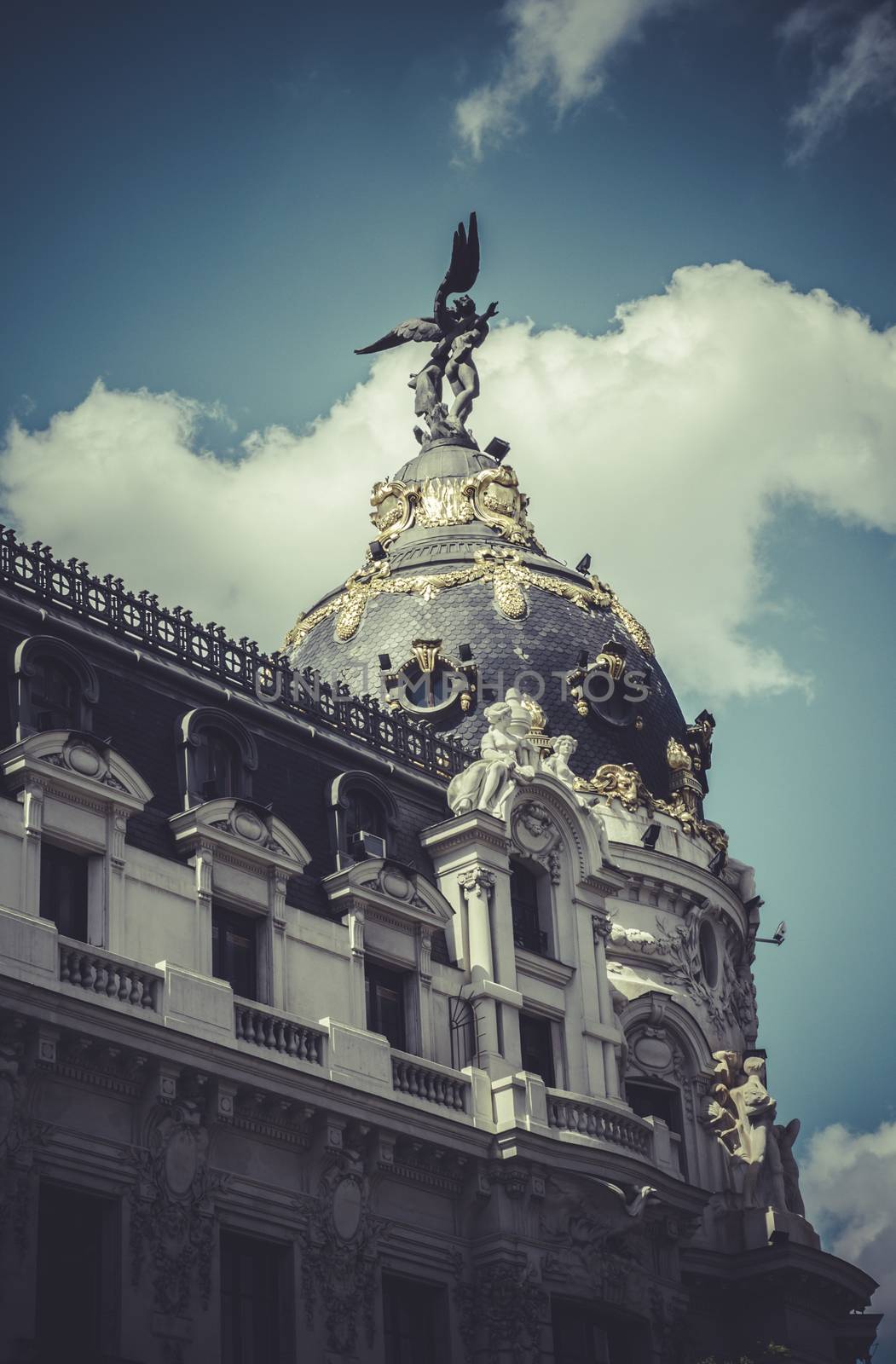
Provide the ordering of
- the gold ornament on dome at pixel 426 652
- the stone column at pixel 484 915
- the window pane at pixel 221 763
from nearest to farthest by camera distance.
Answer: the window pane at pixel 221 763 → the stone column at pixel 484 915 → the gold ornament on dome at pixel 426 652

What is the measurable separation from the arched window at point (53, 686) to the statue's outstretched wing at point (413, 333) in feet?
78.9

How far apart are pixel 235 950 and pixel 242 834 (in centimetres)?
199

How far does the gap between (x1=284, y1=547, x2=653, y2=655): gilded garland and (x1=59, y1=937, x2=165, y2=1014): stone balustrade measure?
62.9 ft

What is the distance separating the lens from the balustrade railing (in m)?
39.9

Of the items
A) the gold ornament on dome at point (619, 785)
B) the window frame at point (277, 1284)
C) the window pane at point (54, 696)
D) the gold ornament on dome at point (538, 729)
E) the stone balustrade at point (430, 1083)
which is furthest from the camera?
the gold ornament on dome at point (619, 785)

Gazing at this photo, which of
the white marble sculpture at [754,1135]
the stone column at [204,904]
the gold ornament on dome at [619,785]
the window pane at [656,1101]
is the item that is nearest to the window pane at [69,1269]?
the stone column at [204,904]

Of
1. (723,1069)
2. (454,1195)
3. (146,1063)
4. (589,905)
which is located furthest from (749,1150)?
(146,1063)

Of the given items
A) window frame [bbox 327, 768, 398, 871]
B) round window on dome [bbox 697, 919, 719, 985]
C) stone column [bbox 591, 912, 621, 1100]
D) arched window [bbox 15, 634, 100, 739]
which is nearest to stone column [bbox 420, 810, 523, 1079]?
window frame [bbox 327, 768, 398, 871]

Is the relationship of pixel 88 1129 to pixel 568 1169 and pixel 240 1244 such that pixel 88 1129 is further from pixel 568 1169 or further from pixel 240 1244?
pixel 568 1169

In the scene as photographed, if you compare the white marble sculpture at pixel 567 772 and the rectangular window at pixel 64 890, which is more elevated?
the white marble sculpture at pixel 567 772

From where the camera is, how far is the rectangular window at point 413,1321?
37.8 metres

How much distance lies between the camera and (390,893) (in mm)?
41750

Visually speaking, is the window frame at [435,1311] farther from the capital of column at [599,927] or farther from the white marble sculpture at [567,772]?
the white marble sculpture at [567,772]

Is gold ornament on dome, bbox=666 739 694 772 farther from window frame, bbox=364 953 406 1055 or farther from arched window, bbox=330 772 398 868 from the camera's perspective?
window frame, bbox=364 953 406 1055
